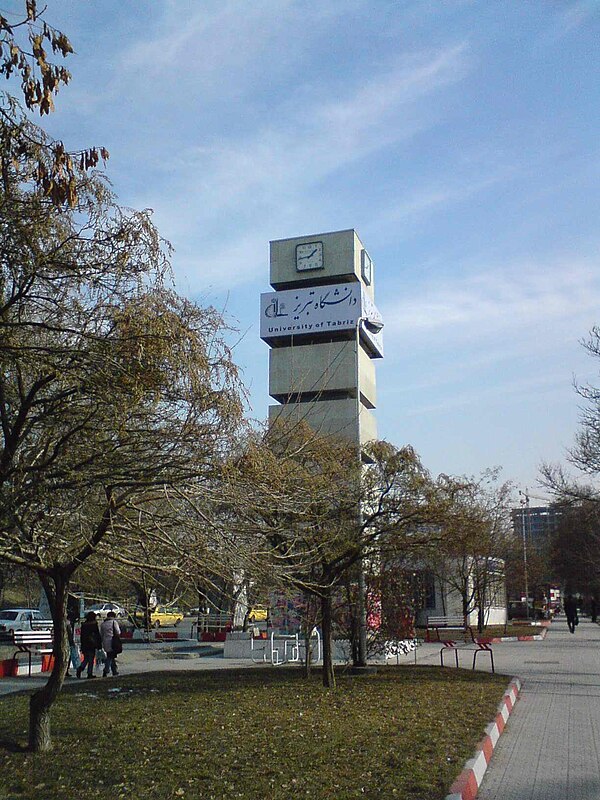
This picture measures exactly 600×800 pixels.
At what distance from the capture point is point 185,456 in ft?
22.8

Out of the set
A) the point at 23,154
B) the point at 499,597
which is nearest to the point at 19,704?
the point at 23,154

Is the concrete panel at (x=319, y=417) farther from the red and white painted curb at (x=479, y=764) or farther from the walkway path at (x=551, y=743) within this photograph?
the walkway path at (x=551, y=743)

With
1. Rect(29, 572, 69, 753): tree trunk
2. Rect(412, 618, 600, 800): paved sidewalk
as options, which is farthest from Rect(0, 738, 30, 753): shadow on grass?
Rect(412, 618, 600, 800): paved sidewalk

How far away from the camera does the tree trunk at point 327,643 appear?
48.8 ft

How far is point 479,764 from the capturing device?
8.52m

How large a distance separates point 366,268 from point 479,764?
59649 millimetres

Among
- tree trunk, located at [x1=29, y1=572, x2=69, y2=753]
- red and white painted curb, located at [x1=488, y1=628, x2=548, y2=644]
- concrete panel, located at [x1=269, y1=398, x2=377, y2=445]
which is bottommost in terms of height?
red and white painted curb, located at [x1=488, y1=628, x2=548, y2=644]

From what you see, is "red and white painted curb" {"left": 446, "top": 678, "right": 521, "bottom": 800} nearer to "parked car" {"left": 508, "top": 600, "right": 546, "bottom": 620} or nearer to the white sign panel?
"parked car" {"left": 508, "top": 600, "right": 546, "bottom": 620}

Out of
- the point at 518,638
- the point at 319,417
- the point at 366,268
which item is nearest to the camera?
the point at 319,417

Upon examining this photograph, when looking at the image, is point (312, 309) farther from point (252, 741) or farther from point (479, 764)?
point (479, 764)

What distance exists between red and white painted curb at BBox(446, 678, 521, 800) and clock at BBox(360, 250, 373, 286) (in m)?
54.4

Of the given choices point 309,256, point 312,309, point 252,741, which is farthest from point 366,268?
point 252,741

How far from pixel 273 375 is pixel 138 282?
187ft

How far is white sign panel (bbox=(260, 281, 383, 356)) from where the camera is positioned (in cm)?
6344
